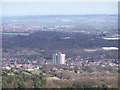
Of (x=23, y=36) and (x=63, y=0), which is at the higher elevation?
(x=63, y=0)

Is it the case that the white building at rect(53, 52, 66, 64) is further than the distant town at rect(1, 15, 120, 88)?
Yes

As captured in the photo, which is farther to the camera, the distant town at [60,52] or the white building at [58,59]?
the white building at [58,59]

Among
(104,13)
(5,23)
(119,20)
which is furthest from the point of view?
(104,13)

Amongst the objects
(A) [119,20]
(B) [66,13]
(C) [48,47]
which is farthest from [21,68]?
(A) [119,20]

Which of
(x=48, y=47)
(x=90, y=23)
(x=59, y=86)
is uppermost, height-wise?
(x=90, y=23)

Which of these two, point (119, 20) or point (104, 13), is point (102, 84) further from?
point (104, 13)

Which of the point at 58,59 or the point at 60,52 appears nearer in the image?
the point at 58,59

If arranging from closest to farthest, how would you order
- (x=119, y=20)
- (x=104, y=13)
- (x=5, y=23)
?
1. (x=119, y=20)
2. (x=5, y=23)
3. (x=104, y=13)

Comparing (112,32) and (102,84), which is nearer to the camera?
(102,84)

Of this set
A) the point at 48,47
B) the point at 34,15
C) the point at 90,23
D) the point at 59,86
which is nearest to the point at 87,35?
the point at 90,23

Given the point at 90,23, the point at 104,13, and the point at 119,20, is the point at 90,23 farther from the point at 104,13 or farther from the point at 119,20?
the point at 119,20
